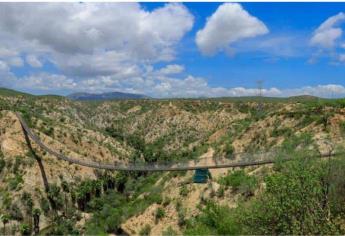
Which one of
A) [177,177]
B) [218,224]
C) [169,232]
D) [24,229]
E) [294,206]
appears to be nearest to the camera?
[294,206]

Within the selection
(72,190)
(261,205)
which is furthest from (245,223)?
(72,190)

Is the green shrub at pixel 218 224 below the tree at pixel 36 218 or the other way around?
the other way around

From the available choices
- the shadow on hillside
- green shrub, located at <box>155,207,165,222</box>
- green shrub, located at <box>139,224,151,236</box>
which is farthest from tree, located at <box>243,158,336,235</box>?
the shadow on hillside

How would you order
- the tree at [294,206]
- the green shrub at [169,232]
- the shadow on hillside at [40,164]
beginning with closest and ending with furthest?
the tree at [294,206], the green shrub at [169,232], the shadow on hillside at [40,164]

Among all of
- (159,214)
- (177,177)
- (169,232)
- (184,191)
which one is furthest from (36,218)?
(169,232)

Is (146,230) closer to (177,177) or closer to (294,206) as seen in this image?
(177,177)

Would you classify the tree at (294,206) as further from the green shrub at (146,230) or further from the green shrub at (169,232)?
the green shrub at (146,230)

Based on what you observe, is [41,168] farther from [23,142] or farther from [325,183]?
[325,183]

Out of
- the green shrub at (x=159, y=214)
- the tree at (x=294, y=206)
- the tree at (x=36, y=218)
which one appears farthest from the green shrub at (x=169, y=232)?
the tree at (x=36, y=218)
